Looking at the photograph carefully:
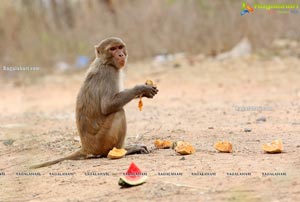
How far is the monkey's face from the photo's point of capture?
7230 millimetres

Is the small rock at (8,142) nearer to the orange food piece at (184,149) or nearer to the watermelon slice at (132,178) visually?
the orange food piece at (184,149)

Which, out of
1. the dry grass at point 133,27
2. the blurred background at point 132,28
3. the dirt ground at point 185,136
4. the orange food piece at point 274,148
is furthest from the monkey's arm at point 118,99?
the dry grass at point 133,27

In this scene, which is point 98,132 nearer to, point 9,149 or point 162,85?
point 9,149

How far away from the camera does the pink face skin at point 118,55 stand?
723cm

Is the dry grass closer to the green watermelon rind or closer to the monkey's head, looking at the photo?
the monkey's head

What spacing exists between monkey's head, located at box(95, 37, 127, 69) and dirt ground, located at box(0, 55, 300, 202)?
Result: 106 centimetres

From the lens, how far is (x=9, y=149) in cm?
806

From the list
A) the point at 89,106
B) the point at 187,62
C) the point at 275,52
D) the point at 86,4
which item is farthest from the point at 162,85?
the point at 89,106

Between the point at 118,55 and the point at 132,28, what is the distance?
10596 mm

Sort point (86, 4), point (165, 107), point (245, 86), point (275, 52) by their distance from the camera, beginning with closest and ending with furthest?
point (165, 107) < point (245, 86) < point (275, 52) < point (86, 4)

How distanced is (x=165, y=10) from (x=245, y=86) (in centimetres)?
510

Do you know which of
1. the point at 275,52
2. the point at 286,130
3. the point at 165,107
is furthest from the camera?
the point at 275,52

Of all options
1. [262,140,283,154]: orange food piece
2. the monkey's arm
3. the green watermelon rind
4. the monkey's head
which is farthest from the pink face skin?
the green watermelon rind

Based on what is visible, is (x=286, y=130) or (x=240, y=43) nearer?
(x=286, y=130)
